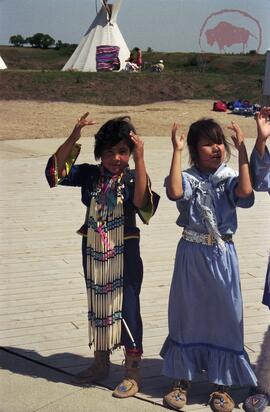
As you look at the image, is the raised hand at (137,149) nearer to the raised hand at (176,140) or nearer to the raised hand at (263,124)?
the raised hand at (176,140)

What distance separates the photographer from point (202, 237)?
290 centimetres

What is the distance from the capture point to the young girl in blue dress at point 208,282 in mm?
2881

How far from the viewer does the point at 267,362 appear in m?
3.04

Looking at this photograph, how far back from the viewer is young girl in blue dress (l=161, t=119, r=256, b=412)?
2881 mm

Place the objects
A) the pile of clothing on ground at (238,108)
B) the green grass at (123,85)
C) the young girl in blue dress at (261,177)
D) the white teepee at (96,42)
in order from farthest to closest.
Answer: the white teepee at (96,42)
the green grass at (123,85)
the pile of clothing on ground at (238,108)
the young girl in blue dress at (261,177)

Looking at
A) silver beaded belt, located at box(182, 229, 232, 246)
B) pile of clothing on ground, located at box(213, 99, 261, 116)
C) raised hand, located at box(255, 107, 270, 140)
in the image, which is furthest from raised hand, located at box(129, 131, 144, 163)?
pile of clothing on ground, located at box(213, 99, 261, 116)

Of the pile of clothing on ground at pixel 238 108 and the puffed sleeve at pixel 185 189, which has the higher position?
the puffed sleeve at pixel 185 189

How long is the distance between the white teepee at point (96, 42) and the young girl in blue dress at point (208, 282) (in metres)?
23.9

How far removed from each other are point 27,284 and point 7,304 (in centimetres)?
39

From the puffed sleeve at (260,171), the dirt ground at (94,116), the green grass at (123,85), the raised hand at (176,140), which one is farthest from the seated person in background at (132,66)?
the puffed sleeve at (260,171)

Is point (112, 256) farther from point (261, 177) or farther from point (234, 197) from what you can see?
point (261, 177)

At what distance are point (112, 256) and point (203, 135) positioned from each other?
0.65m

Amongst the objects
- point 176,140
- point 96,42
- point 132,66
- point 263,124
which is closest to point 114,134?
point 176,140

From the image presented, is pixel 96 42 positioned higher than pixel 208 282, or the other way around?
pixel 96 42
